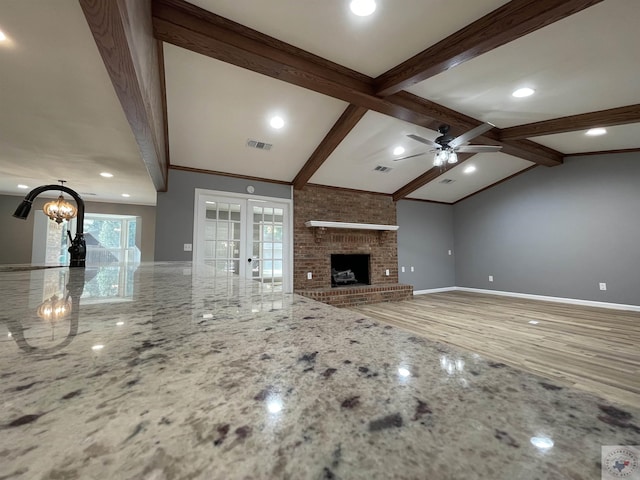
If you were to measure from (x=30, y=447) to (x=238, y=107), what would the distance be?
3340 millimetres

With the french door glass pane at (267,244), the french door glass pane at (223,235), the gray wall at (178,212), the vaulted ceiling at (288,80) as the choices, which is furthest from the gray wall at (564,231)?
the gray wall at (178,212)

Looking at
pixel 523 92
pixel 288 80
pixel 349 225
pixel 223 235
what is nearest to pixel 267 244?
pixel 223 235

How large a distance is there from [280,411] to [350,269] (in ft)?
18.5

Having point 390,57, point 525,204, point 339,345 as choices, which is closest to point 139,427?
point 339,345

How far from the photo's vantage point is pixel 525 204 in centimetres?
540

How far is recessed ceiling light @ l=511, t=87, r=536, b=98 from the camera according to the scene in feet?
9.31

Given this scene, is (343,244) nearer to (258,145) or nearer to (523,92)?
(258,145)

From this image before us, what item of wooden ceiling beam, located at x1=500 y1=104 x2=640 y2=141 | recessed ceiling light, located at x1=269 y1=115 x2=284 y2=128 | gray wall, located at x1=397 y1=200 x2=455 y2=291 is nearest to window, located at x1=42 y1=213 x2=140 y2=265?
recessed ceiling light, located at x1=269 y1=115 x2=284 y2=128

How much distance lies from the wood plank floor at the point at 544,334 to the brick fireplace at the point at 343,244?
36 centimetres

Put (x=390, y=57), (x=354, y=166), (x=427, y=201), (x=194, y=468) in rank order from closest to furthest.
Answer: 1. (x=194, y=468)
2. (x=390, y=57)
3. (x=354, y=166)
4. (x=427, y=201)

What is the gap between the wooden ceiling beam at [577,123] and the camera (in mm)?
3062

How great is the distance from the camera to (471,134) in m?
2.96

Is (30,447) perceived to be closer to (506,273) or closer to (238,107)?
(238,107)

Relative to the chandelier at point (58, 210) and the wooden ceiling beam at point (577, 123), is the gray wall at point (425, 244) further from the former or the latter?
the chandelier at point (58, 210)
